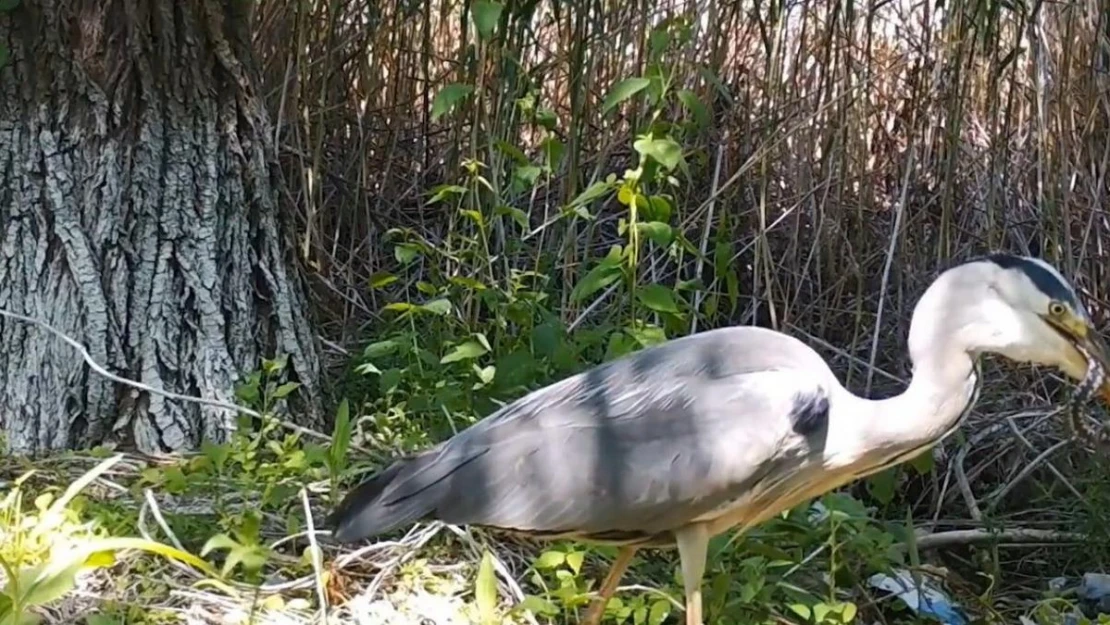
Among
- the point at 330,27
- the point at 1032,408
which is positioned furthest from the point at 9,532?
the point at 1032,408

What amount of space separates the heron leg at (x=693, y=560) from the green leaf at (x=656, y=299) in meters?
0.72

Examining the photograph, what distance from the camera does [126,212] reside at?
3.06 meters

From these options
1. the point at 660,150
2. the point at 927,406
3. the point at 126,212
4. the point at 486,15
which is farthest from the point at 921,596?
the point at 126,212

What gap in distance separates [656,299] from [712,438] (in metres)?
0.74

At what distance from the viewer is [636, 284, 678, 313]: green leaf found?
307 centimetres

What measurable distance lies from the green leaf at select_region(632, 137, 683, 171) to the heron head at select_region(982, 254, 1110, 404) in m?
0.86

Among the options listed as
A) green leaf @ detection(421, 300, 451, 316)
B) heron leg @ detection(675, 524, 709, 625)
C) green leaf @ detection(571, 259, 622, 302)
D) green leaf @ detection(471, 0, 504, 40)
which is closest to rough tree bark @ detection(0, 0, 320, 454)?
green leaf @ detection(421, 300, 451, 316)

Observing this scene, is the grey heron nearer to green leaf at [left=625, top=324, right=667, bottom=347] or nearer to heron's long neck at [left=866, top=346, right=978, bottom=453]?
heron's long neck at [left=866, top=346, right=978, bottom=453]

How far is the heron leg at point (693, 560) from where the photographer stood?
2.43 meters

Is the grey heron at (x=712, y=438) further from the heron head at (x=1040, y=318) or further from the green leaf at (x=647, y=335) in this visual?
the green leaf at (x=647, y=335)

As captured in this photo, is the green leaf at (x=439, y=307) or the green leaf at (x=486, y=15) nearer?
the green leaf at (x=486, y=15)

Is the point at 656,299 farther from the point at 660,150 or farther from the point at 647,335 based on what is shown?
the point at 660,150

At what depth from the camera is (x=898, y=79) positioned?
432 centimetres

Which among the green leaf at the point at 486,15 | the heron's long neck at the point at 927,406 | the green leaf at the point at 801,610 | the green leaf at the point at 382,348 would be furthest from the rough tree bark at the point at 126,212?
the heron's long neck at the point at 927,406
